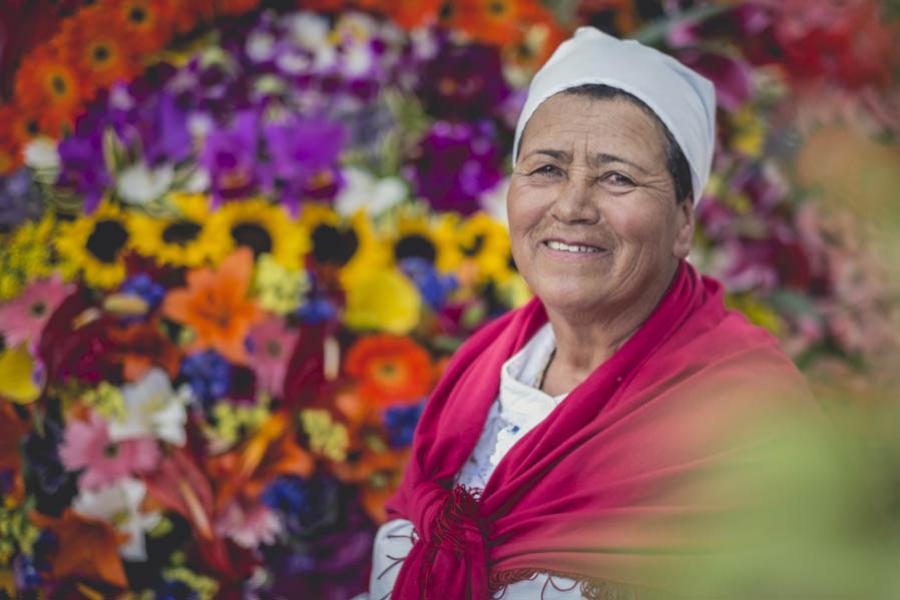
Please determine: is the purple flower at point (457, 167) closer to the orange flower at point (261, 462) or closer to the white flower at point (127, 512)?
the orange flower at point (261, 462)

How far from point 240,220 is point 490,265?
36.6 inches

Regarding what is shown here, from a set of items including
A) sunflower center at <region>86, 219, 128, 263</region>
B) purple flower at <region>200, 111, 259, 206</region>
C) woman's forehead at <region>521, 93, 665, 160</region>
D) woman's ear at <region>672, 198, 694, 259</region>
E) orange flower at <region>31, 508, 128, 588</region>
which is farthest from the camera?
purple flower at <region>200, 111, 259, 206</region>

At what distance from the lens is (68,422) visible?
302cm

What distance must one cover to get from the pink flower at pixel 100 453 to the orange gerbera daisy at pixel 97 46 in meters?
1.26

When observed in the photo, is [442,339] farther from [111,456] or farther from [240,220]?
[111,456]

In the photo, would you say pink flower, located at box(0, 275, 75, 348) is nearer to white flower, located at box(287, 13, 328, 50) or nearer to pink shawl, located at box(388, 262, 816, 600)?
white flower, located at box(287, 13, 328, 50)

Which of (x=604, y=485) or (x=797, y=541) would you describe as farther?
(x=604, y=485)

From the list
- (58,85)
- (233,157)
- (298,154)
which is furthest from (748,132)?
(58,85)

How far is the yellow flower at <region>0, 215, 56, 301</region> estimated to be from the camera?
3076 millimetres

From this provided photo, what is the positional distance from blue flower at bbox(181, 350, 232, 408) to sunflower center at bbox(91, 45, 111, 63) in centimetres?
117

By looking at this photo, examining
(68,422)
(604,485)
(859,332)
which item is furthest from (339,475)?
(859,332)

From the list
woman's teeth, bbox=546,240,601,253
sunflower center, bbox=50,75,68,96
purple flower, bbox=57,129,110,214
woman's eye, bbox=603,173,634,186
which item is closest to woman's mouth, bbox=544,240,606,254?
woman's teeth, bbox=546,240,601,253

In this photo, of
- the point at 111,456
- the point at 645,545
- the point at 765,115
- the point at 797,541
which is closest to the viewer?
the point at 797,541

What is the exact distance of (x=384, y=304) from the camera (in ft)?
10.9
